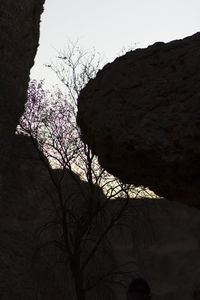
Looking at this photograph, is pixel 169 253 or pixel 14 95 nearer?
pixel 14 95

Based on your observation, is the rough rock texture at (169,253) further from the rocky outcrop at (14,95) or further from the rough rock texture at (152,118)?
the rough rock texture at (152,118)

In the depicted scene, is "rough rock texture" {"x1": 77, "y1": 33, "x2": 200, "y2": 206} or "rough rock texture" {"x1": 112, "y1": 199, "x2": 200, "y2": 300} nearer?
"rough rock texture" {"x1": 77, "y1": 33, "x2": 200, "y2": 206}

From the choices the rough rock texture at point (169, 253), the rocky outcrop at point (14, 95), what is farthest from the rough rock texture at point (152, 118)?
the rough rock texture at point (169, 253)

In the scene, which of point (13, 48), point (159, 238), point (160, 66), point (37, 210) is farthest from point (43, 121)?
point (159, 238)

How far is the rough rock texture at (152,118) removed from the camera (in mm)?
3314

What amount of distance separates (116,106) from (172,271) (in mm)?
17071

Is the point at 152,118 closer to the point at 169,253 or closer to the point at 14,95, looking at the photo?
the point at 14,95

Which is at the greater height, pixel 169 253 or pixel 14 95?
pixel 14 95

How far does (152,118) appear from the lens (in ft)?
11.2

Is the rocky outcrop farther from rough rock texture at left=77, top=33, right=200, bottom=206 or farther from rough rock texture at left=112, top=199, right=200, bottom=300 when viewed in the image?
rough rock texture at left=77, top=33, right=200, bottom=206

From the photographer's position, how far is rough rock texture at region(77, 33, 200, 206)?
3314 millimetres

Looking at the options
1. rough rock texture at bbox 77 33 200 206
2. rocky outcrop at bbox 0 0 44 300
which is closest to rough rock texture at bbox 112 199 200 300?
rocky outcrop at bbox 0 0 44 300

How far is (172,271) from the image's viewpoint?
63.6ft

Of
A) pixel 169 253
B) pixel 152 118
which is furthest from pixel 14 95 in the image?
pixel 169 253
